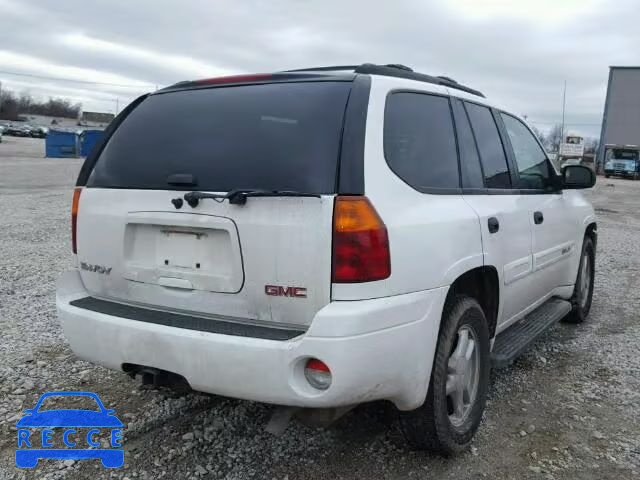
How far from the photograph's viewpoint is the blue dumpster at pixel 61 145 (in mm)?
35781

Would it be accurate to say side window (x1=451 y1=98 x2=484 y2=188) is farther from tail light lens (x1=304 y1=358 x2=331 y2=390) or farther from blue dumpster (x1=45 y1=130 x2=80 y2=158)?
blue dumpster (x1=45 y1=130 x2=80 y2=158)

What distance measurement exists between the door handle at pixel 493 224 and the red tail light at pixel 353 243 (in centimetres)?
106

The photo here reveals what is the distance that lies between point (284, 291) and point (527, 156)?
2621 mm

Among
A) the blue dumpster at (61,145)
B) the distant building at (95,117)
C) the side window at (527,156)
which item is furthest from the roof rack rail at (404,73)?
the distant building at (95,117)

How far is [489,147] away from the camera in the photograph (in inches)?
146

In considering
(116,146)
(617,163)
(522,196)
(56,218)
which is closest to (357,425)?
(522,196)

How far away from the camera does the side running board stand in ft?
11.5

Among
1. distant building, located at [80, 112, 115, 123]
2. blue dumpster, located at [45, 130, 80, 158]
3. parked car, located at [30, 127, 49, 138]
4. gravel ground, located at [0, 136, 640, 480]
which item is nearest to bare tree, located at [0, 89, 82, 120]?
distant building, located at [80, 112, 115, 123]

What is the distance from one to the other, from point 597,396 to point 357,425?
5.58 ft

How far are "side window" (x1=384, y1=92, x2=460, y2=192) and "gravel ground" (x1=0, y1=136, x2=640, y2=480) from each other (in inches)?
49.4

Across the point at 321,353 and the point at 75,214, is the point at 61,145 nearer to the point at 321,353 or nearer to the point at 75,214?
the point at 75,214

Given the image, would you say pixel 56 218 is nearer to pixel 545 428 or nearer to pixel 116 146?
pixel 116 146

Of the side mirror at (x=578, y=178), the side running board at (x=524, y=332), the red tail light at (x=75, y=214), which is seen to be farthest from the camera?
the side mirror at (x=578, y=178)

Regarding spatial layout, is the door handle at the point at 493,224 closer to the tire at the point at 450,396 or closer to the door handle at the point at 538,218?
the tire at the point at 450,396
